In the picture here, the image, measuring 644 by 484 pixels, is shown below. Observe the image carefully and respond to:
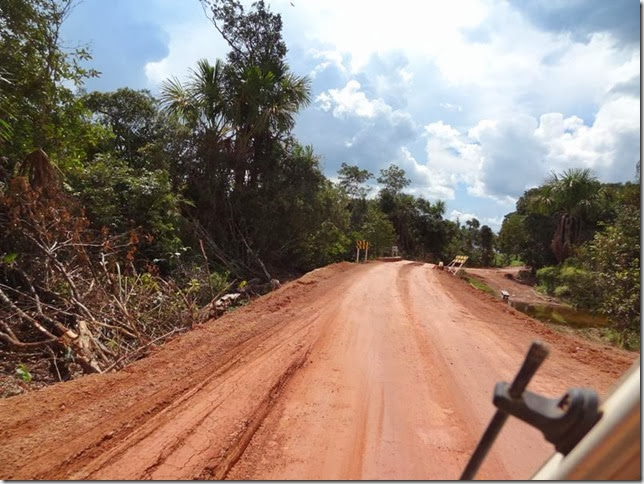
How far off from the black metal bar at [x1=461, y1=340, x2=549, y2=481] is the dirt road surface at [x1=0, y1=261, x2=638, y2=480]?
6.00ft

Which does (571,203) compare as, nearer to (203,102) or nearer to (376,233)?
(376,233)

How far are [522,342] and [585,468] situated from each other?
20.0ft

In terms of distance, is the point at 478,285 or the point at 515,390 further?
the point at 478,285

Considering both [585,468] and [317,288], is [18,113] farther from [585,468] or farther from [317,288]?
[585,468]

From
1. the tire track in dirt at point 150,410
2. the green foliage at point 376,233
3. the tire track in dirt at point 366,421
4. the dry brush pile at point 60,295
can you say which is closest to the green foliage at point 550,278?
the green foliage at point 376,233

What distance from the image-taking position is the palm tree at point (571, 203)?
26.8 m

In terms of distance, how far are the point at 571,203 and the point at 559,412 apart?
30.8 meters

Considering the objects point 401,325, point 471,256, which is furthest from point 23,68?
point 471,256

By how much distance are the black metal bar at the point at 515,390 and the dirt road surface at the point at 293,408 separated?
6.00ft

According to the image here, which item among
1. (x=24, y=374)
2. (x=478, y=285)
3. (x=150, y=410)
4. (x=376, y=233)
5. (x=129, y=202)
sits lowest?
(x=24, y=374)

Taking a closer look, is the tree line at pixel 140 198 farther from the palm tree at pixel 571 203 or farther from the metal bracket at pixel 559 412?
the palm tree at pixel 571 203

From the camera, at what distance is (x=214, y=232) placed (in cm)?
1625

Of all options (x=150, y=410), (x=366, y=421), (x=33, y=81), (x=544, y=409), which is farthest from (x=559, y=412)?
(x=33, y=81)

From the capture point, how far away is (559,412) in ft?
3.45
